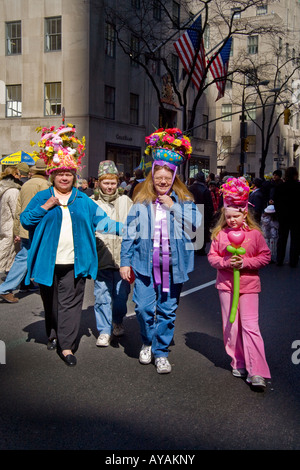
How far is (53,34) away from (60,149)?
2564 centimetres

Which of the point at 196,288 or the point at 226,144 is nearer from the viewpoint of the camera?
the point at 196,288

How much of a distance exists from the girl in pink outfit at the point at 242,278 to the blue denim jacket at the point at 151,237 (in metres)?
0.26

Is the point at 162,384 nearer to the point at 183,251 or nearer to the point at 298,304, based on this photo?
the point at 183,251

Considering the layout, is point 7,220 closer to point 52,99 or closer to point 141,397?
point 141,397

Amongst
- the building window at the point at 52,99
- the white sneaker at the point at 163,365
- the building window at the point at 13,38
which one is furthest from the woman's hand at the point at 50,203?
the building window at the point at 13,38

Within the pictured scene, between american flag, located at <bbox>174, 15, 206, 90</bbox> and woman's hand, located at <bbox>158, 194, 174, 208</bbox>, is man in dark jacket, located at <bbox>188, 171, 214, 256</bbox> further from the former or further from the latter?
american flag, located at <bbox>174, 15, 206, 90</bbox>

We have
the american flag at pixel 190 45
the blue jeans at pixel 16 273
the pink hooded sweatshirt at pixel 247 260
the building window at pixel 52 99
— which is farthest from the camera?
the building window at pixel 52 99

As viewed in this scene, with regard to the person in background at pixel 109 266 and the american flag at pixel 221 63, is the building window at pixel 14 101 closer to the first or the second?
the american flag at pixel 221 63

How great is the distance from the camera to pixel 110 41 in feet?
94.5

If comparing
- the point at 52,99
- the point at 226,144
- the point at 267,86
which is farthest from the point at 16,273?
the point at 226,144

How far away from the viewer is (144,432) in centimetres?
342

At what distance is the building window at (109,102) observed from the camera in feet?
95.8

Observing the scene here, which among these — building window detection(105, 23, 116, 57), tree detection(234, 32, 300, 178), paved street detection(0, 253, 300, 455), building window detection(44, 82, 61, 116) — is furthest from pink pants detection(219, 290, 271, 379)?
building window detection(105, 23, 116, 57)
